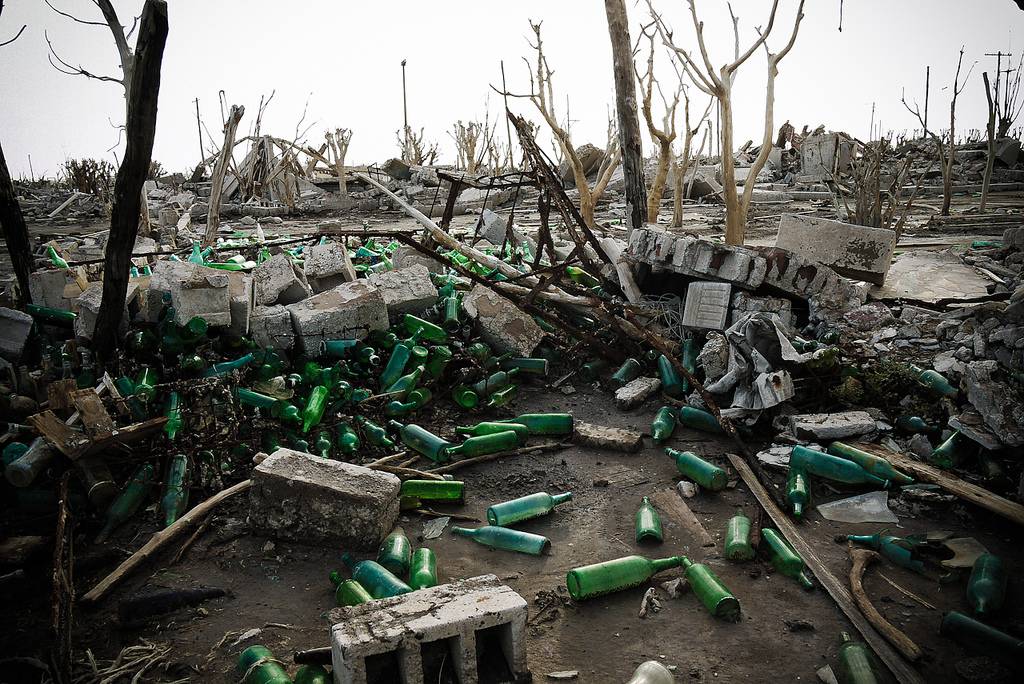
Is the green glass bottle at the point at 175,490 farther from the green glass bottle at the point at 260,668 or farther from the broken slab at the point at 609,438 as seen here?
the broken slab at the point at 609,438

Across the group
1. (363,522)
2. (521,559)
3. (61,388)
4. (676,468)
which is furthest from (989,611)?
(61,388)

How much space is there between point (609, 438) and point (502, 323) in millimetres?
Answer: 1443

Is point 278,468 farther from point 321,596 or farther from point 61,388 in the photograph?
point 61,388

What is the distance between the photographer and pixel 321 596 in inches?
103

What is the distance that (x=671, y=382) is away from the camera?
447 centimetres

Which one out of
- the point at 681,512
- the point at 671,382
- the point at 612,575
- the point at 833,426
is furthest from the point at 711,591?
the point at 671,382

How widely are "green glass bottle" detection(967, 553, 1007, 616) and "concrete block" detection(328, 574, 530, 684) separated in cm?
169

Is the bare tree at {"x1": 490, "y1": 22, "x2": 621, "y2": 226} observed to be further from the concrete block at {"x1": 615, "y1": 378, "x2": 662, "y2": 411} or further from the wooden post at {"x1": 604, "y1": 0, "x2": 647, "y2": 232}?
the concrete block at {"x1": 615, "y1": 378, "x2": 662, "y2": 411}

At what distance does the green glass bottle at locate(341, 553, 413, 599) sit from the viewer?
8.27 ft

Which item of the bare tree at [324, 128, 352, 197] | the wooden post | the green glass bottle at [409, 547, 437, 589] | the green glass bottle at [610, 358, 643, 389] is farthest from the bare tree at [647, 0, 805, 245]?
the bare tree at [324, 128, 352, 197]

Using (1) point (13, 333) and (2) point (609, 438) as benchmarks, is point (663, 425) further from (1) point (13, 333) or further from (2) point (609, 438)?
(1) point (13, 333)

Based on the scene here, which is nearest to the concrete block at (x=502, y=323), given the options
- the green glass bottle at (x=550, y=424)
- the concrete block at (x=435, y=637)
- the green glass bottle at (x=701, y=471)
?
the green glass bottle at (x=550, y=424)

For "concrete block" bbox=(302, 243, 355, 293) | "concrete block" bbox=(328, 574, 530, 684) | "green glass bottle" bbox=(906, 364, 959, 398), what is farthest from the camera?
"concrete block" bbox=(302, 243, 355, 293)

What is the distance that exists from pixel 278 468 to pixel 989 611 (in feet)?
9.52
